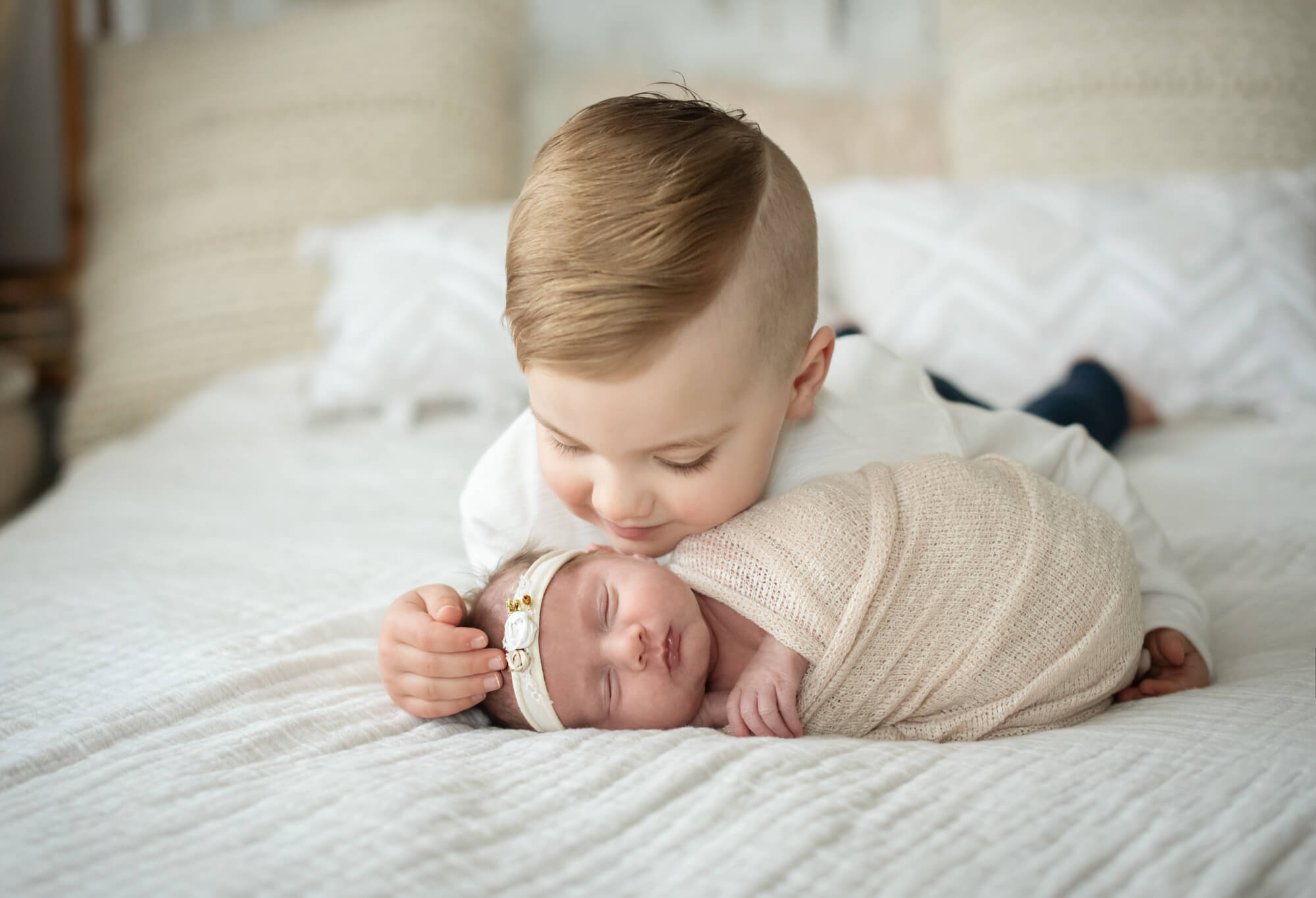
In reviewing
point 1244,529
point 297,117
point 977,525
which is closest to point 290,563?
point 977,525

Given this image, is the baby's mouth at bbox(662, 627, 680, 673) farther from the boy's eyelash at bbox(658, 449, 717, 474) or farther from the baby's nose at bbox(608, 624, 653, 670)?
the boy's eyelash at bbox(658, 449, 717, 474)

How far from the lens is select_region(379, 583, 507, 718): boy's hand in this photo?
82cm

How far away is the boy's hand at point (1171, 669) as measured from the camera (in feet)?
3.00

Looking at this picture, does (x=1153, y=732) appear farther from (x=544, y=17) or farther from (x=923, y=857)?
(x=544, y=17)

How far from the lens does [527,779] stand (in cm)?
68

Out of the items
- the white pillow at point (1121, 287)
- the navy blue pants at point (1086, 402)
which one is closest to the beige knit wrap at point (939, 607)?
the navy blue pants at point (1086, 402)

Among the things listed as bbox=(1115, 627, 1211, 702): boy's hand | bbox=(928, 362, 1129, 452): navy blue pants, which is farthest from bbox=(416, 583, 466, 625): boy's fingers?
bbox=(928, 362, 1129, 452): navy blue pants

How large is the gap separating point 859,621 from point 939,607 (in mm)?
72

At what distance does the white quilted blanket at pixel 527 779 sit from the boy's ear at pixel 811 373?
0.32 m

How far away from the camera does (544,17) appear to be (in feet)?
7.79

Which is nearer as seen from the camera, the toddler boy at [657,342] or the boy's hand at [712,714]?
the toddler boy at [657,342]

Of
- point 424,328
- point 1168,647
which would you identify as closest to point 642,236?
point 1168,647

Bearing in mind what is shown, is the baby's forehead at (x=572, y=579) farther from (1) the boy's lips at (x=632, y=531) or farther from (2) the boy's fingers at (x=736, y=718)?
(2) the boy's fingers at (x=736, y=718)

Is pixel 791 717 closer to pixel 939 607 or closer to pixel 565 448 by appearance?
pixel 939 607
